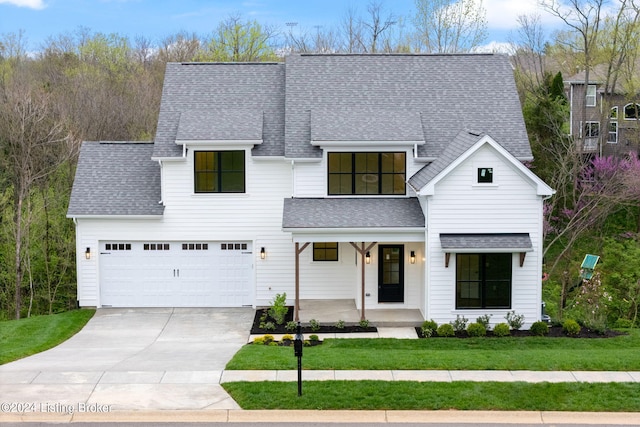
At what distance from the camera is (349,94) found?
82.9ft

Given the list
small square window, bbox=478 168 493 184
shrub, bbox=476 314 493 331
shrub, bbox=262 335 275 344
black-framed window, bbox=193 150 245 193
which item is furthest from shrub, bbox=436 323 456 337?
black-framed window, bbox=193 150 245 193

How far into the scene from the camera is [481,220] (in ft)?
70.0

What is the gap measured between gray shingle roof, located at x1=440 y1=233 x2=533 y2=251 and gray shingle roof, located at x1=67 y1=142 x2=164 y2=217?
9052 millimetres

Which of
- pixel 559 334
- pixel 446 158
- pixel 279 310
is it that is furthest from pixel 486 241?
pixel 279 310

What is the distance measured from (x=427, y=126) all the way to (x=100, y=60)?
35473 mm

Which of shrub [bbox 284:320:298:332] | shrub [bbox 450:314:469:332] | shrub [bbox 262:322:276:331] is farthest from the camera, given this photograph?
shrub [bbox 262:322:276:331]

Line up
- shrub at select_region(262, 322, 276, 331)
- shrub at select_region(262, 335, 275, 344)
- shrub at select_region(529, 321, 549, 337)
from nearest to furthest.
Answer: shrub at select_region(262, 335, 275, 344)
shrub at select_region(529, 321, 549, 337)
shrub at select_region(262, 322, 276, 331)

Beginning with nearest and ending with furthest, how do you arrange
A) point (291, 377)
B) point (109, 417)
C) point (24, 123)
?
point (109, 417)
point (291, 377)
point (24, 123)

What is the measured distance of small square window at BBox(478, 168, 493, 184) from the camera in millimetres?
21094

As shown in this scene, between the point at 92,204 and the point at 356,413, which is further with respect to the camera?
the point at 92,204

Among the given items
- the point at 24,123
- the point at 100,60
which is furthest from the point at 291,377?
the point at 100,60

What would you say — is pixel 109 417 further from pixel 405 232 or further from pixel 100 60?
pixel 100 60

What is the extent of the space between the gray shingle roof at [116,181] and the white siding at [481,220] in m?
8.71

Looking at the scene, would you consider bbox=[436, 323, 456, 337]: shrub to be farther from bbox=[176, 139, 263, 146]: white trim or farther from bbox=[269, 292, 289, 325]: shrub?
bbox=[176, 139, 263, 146]: white trim
